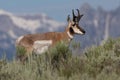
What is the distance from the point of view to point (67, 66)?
9.13m

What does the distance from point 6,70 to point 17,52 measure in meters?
2.49

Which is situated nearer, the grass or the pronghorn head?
the grass

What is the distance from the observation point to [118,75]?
8.09 m

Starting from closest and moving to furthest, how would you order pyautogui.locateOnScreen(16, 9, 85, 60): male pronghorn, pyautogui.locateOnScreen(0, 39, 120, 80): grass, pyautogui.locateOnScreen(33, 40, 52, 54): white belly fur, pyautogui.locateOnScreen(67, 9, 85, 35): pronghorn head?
pyautogui.locateOnScreen(0, 39, 120, 80): grass → pyautogui.locateOnScreen(33, 40, 52, 54): white belly fur → pyautogui.locateOnScreen(16, 9, 85, 60): male pronghorn → pyautogui.locateOnScreen(67, 9, 85, 35): pronghorn head

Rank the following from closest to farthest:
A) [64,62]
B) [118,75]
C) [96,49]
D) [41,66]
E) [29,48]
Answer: [118,75]
[41,66]
[64,62]
[96,49]
[29,48]

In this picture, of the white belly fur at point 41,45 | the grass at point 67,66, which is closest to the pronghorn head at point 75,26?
the white belly fur at point 41,45

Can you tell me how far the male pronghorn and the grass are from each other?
10.5 ft

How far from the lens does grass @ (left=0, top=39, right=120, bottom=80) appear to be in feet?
26.7

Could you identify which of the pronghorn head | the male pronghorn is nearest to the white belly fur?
the male pronghorn

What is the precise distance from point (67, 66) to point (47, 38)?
193 inches

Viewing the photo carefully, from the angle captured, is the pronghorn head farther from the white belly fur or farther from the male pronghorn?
the white belly fur

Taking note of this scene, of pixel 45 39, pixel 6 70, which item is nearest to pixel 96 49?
pixel 6 70

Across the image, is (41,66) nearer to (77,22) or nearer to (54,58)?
(54,58)

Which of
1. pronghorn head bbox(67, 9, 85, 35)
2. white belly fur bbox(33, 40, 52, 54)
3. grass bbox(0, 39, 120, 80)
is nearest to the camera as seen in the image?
grass bbox(0, 39, 120, 80)
